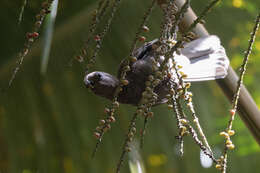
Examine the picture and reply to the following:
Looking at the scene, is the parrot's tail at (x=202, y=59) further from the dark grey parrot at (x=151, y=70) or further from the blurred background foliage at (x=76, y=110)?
the blurred background foliage at (x=76, y=110)

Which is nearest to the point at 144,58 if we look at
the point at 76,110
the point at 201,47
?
the point at 201,47

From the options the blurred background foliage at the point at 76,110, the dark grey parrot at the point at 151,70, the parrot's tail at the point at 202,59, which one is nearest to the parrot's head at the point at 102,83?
the dark grey parrot at the point at 151,70

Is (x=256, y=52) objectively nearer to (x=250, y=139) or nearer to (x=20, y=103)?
(x=250, y=139)

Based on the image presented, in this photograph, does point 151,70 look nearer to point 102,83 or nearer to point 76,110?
point 102,83

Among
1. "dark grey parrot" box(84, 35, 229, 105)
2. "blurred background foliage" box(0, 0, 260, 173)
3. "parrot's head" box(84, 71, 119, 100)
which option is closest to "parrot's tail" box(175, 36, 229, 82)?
"dark grey parrot" box(84, 35, 229, 105)

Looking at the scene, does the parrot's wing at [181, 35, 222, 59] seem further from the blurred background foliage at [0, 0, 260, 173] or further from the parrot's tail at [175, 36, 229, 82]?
the blurred background foliage at [0, 0, 260, 173]

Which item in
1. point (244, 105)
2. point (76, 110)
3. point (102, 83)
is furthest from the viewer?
point (76, 110)
